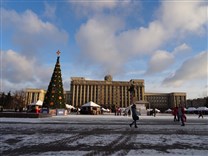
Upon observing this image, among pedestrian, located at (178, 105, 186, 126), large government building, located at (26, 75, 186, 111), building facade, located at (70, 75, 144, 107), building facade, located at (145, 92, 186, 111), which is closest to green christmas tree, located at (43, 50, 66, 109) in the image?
pedestrian, located at (178, 105, 186, 126)

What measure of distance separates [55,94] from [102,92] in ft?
363

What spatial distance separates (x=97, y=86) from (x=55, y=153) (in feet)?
456

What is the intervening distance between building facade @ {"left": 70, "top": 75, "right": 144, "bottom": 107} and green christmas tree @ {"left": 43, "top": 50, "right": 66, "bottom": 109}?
349 feet

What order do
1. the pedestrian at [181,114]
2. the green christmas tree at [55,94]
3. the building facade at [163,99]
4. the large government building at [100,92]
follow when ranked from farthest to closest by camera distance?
1. the building facade at [163,99]
2. the large government building at [100,92]
3. the green christmas tree at [55,94]
4. the pedestrian at [181,114]

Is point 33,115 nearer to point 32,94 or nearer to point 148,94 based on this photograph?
point 32,94

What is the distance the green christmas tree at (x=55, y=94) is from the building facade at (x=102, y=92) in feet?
349

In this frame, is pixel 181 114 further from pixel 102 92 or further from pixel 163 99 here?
pixel 163 99

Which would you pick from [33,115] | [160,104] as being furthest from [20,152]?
[160,104]

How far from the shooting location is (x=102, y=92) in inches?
5620

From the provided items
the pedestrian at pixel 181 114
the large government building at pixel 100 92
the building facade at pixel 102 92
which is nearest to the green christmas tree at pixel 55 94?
the pedestrian at pixel 181 114

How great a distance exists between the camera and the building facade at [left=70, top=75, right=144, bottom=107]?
140500 millimetres

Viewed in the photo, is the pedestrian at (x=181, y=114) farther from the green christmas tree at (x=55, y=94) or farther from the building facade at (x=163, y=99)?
the building facade at (x=163, y=99)

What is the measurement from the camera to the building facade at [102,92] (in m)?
140

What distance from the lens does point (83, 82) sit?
143 meters
